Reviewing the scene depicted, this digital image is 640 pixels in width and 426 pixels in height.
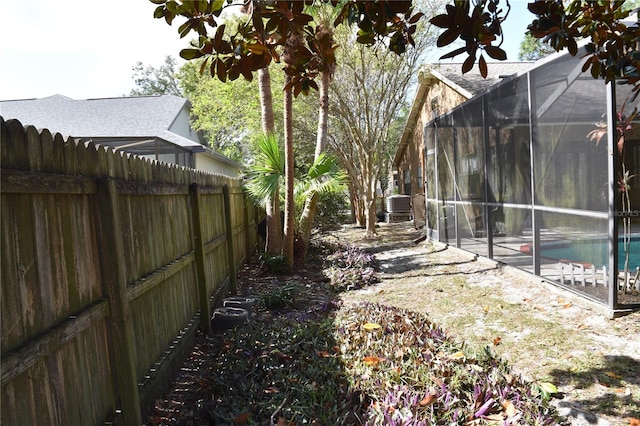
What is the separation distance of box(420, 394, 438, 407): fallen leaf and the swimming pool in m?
3.47

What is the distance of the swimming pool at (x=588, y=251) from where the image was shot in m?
5.11

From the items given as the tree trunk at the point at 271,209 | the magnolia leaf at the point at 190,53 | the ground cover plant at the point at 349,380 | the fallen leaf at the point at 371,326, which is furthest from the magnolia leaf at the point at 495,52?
the tree trunk at the point at 271,209

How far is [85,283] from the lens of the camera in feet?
7.57

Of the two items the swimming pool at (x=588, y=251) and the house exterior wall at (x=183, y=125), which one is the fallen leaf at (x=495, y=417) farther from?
the house exterior wall at (x=183, y=125)

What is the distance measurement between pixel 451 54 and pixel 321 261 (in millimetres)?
8202

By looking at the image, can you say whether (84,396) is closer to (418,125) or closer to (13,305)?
(13,305)

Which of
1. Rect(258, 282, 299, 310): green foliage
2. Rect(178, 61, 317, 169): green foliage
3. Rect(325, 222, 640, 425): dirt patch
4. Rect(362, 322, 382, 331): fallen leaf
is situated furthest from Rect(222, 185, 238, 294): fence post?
Rect(178, 61, 317, 169): green foliage

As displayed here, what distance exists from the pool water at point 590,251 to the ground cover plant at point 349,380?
2370 mm

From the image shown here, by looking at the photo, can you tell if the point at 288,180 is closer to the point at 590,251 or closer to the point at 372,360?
the point at 590,251

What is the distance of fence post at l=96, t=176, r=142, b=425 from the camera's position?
2.51 meters

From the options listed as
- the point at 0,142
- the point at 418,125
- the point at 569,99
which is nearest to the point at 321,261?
the point at 569,99

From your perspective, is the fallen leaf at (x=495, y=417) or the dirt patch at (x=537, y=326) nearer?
the fallen leaf at (x=495, y=417)

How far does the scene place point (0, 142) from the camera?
1655mm

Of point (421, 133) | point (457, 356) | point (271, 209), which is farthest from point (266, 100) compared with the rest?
point (421, 133)
